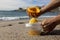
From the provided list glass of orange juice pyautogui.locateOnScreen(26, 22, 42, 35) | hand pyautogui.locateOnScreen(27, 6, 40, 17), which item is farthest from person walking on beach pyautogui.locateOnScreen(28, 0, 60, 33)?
glass of orange juice pyautogui.locateOnScreen(26, 22, 42, 35)

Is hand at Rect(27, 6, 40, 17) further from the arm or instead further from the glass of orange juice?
the glass of orange juice

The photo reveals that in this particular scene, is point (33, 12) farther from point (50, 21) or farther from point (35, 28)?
point (50, 21)

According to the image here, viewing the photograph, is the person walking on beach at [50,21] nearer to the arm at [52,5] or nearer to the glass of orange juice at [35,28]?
the arm at [52,5]

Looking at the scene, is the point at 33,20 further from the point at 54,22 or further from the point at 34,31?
the point at 54,22

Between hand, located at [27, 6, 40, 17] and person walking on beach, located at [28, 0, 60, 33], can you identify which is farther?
hand, located at [27, 6, 40, 17]

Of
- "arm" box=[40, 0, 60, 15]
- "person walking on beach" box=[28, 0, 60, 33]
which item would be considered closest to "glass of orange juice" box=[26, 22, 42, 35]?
"person walking on beach" box=[28, 0, 60, 33]

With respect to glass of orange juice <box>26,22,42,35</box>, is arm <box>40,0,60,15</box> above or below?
above

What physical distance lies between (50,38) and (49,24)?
0.43 metres

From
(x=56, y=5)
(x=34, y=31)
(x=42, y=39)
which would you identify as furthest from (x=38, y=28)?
(x=56, y=5)

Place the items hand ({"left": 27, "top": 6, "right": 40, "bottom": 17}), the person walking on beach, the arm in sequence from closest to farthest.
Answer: the person walking on beach < the arm < hand ({"left": 27, "top": 6, "right": 40, "bottom": 17})

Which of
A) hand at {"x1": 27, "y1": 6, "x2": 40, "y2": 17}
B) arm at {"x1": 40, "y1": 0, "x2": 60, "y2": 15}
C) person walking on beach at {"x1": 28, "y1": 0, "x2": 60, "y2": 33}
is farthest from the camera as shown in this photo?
hand at {"x1": 27, "y1": 6, "x2": 40, "y2": 17}

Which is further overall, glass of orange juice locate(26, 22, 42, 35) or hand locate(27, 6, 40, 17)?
hand locate(27, 6, 40, 17)

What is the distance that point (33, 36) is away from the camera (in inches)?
130

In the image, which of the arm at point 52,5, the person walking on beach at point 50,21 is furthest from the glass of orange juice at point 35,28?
the arm at point 52,5
